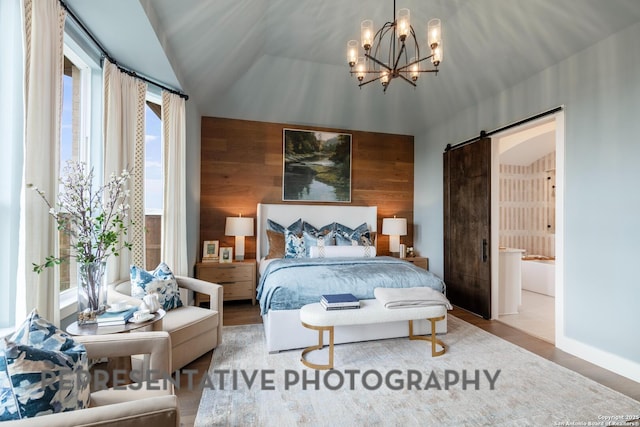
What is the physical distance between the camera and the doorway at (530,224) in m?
3.28

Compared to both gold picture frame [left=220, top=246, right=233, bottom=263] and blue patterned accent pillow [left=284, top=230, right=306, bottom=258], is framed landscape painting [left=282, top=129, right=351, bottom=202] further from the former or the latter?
gold picture frame [left=220, top=246, right=233, bottom=263]

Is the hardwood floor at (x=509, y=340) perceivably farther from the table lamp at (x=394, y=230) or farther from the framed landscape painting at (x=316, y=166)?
the framed landscape painting at (x=316, y=166)

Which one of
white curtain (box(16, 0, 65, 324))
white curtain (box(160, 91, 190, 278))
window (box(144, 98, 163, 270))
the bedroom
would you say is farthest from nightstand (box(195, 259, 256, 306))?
white curtain (box(16, 0, 65, 324))

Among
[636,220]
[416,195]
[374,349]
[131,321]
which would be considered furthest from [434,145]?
[131,321]

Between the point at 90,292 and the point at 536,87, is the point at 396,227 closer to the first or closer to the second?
the point at 536,87

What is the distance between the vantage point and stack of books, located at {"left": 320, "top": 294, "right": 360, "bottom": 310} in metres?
2.67

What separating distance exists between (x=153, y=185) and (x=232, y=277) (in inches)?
64.8

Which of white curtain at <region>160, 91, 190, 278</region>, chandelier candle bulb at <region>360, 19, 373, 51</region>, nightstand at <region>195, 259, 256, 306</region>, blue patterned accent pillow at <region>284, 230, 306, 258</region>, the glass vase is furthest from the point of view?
blue patterned accent pillow at <region>284, 230, 306, 258</region>

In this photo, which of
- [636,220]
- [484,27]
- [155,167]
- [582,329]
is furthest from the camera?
[155,167]

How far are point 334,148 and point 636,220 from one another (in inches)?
154

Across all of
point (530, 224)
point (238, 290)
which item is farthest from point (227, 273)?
point (530, 224)

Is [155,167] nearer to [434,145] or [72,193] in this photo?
[72,193]

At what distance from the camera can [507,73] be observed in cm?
365

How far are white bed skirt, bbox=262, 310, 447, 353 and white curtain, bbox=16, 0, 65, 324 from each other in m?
1.64
